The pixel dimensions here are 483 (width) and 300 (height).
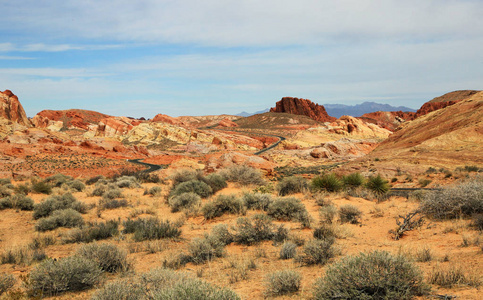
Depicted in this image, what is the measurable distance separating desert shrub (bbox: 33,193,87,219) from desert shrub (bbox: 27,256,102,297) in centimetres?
789

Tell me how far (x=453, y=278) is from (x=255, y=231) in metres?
4.94

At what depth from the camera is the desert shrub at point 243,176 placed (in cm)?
1953

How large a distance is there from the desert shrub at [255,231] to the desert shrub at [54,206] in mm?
8323

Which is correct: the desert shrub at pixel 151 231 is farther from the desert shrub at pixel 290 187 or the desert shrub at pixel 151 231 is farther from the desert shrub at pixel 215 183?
the desert shrub at pixel 290 187

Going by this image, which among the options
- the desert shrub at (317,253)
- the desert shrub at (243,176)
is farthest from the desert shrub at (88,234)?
the desert shrub at (243,176)

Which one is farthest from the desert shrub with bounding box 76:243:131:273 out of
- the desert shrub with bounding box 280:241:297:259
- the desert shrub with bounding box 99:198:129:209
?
the desert shrub with bounding box 99:198:129:209

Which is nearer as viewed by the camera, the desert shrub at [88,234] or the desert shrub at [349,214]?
the desert shrub at [88,234]

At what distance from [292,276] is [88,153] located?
49207 mm

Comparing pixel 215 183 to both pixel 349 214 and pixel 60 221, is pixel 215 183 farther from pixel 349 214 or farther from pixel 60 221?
pixel 349 214

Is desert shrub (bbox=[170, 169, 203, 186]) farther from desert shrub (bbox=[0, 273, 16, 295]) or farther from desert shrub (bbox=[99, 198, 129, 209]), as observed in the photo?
desert shrub (bbox=[0, 273, 16, 295])

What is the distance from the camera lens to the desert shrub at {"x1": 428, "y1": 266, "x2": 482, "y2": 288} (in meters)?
4.45

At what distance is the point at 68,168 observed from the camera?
33.8 meters

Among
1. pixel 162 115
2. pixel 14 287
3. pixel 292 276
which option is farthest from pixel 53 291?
pixel 162 115

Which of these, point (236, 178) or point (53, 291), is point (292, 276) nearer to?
point (53, 291)
